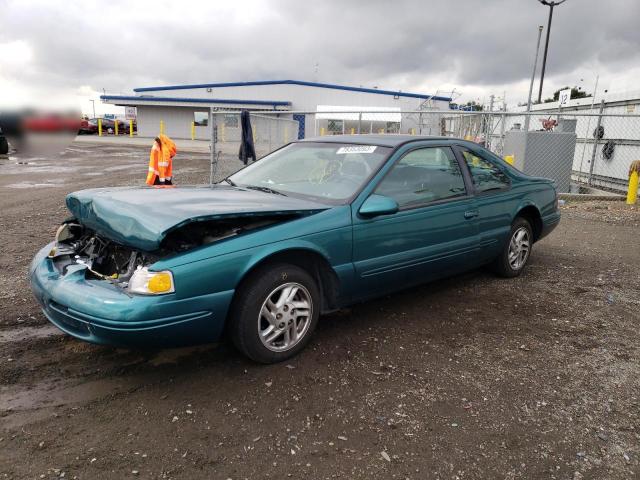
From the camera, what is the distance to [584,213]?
10.1 meters

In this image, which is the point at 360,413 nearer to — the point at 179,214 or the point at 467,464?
the point at 467,464

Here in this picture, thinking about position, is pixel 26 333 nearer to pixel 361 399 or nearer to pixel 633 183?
pixel 361 399

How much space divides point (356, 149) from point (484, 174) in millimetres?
1414

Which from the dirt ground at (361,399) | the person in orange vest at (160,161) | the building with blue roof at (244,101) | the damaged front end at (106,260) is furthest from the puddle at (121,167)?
the building with blue roof at (244,101)

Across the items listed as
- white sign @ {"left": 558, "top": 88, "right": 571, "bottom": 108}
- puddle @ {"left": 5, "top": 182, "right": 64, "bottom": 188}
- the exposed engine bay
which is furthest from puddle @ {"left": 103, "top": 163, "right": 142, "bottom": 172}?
white sign @ {"left": 558, "top": 88, "right": 571, "bottom": 108}

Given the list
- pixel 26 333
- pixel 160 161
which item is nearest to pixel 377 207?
pixel 26 333

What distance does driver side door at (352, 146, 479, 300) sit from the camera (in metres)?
3.71

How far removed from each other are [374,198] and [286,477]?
78.3 inches

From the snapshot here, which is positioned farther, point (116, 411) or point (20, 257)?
point (20, 257)

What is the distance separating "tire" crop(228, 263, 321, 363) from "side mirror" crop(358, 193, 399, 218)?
0.63m

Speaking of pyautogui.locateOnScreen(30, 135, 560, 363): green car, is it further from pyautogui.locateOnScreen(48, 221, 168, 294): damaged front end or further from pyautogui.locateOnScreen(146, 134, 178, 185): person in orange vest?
pyautogui.locateOnScreen(146, 134, 178, 185): person in orange vest

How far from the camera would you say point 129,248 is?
3.17m

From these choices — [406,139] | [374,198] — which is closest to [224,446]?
[374,198]

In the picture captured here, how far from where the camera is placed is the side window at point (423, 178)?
3977 mm
